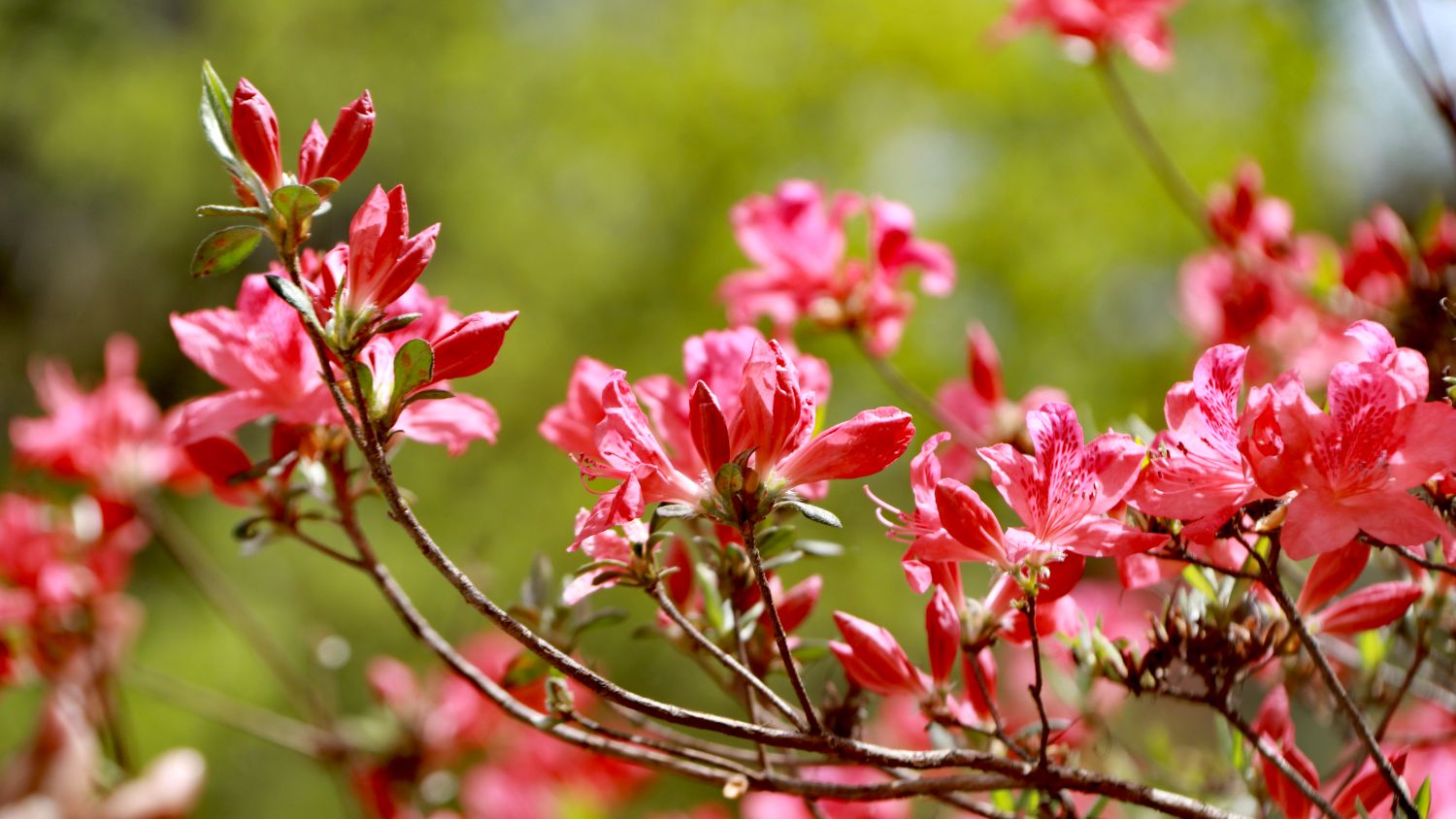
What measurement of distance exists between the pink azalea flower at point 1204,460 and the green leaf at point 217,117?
0.35 m

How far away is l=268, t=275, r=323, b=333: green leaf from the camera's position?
0.37 meters

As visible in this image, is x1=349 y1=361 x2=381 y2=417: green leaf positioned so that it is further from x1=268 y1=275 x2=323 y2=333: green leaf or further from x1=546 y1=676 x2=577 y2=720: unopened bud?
x1=546 y1=676 x2=577 y2=720: unopened bud

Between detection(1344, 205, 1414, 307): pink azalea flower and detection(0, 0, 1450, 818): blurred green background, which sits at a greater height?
detection(1344, 205, 1414, 307): pink azalea flower

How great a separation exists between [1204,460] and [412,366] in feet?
0.92

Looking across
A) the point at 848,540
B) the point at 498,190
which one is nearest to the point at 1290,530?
the point at 848,540

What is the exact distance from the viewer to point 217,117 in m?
0.42

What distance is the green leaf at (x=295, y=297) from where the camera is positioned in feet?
1.21

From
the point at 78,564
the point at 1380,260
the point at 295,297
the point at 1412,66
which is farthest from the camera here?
the point at 78,564

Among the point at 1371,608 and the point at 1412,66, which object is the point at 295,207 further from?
the point at 1412,66

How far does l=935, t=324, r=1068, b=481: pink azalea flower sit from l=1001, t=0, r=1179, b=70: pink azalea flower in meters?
0.34

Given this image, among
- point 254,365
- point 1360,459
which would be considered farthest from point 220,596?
point 1360,459

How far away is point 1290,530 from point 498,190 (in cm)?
544

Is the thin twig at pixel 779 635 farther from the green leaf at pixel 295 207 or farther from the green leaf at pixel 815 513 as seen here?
the green leaf at pixel 295 207

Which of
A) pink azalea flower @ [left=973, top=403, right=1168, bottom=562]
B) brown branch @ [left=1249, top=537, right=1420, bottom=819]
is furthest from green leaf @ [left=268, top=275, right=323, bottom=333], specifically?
Answer: brown branch @ [left=1249, top=537, right=1420, bottom=819]
